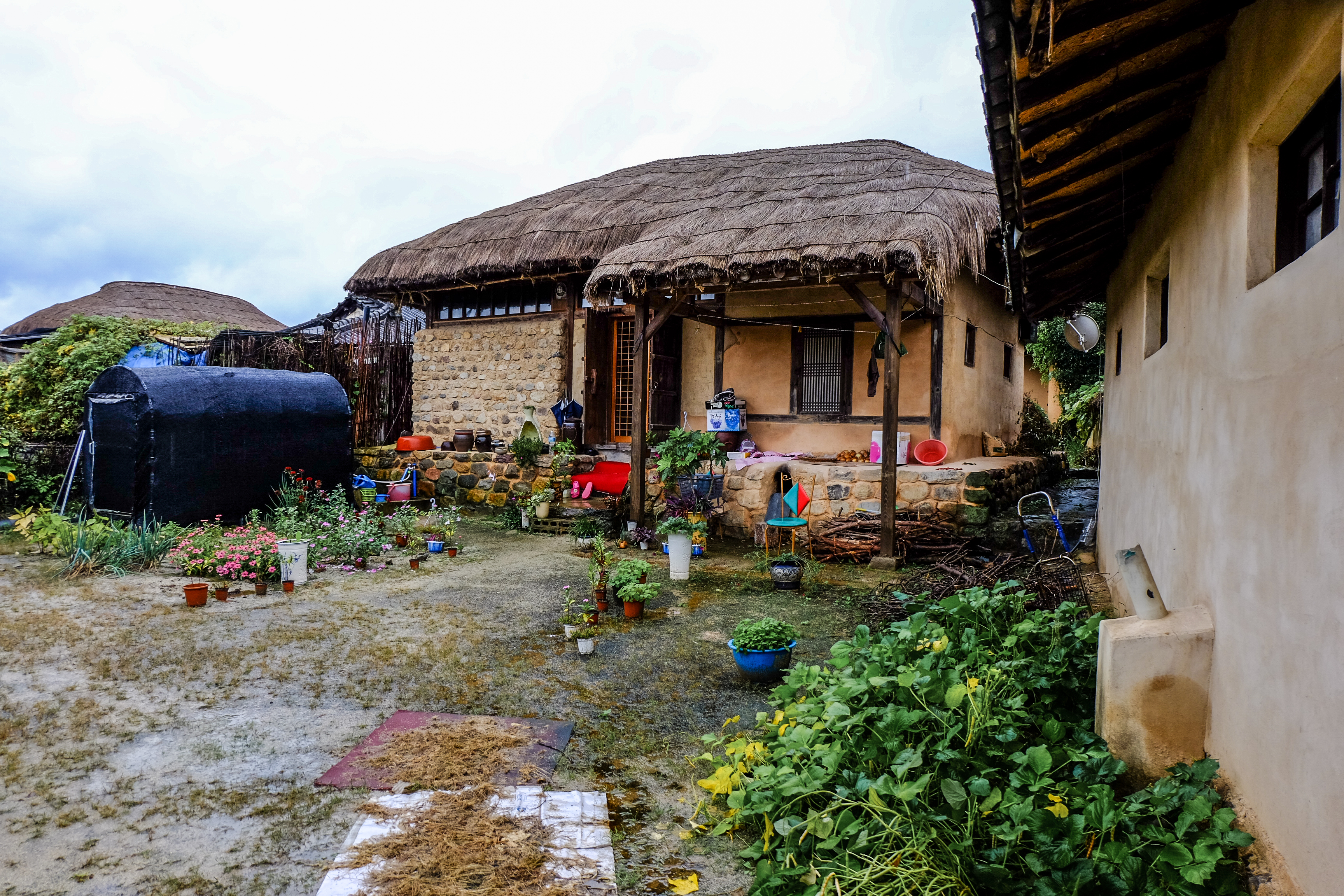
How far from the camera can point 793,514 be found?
26.8 ft

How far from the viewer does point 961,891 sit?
2035 millimetres

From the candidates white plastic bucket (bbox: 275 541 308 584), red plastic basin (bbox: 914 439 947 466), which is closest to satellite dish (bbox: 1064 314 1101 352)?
red plastic basin (bbox: 914 439 947 466)

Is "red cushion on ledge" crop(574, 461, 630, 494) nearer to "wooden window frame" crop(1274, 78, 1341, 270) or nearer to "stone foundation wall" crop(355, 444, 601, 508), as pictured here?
"stone foundation wall" crop(355, 444, 601, 508)

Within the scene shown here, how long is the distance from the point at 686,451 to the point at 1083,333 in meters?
3.90

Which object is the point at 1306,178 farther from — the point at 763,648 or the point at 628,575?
the point at 628,575

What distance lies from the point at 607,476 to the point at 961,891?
27.6 ft

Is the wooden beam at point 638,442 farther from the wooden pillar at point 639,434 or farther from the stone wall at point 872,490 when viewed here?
the stone wall at point 872,490

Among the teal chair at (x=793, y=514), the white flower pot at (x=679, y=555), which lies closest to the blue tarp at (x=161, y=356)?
the white flower pot at (x=679, y=555)

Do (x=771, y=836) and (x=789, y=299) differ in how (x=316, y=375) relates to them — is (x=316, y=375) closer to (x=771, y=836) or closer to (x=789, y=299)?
(x=789, y=299)

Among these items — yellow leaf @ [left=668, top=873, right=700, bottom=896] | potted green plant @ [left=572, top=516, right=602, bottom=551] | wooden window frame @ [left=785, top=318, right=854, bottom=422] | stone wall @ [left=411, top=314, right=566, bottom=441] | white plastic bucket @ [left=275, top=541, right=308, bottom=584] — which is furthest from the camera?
stone wall @ [left=411, top=314, right=566, bottom=441]

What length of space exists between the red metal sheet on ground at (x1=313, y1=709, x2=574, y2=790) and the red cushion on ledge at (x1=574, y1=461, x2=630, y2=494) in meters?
6.31

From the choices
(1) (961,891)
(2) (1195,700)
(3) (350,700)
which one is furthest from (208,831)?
(2) (1195,700)

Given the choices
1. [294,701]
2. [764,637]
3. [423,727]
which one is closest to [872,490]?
[764,637]

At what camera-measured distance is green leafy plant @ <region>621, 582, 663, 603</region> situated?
215 inches
